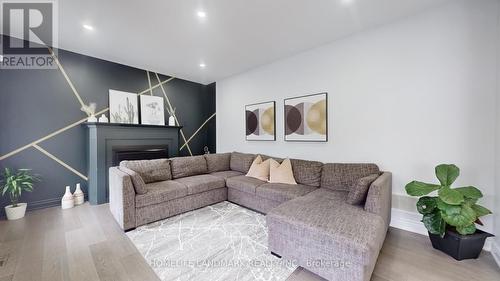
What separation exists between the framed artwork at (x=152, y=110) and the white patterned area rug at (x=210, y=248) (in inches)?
91.3

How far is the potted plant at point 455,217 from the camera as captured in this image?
1691 mm

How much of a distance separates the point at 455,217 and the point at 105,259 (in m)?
3.21

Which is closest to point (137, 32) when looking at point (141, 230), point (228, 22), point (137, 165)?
point (228, 22)

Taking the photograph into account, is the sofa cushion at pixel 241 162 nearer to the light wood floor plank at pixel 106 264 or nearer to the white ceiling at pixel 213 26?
the white ceiling at pixel 213 26

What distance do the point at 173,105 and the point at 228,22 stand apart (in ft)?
8.99

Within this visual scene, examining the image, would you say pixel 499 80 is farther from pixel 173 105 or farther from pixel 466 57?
pixel 173 105

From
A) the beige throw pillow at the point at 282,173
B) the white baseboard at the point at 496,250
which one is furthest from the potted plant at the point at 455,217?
the beige throw pillow at the point at 282,173

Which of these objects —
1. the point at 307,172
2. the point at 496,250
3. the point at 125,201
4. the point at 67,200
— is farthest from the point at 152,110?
the point at 496,250

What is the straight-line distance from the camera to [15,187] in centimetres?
255

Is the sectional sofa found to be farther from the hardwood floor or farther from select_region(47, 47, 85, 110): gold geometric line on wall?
select_region(47, 47, 85, 110): gold geometric line on wall

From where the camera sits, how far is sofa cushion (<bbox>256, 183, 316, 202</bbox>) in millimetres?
2554

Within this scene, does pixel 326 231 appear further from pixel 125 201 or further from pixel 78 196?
pixel 78 196

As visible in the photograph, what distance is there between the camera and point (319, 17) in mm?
2320

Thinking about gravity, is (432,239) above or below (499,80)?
below
